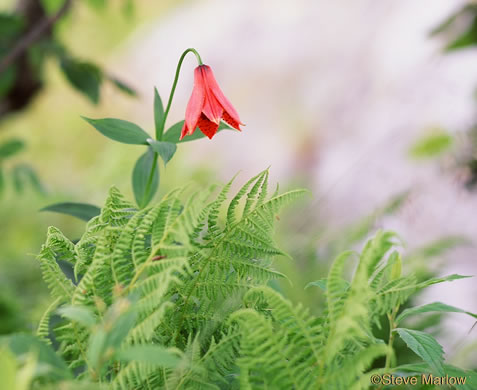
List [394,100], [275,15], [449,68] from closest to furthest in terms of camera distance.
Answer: [449,68], [394,100], [275,15]

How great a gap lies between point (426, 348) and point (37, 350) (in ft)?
0.69

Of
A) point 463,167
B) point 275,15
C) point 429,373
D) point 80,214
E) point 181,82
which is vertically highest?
point 275,15

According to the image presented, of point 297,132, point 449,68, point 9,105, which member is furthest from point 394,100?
point 9,105

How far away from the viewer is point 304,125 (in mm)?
2568

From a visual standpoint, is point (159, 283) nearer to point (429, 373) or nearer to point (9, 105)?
point (429, 373)

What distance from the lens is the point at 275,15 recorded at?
9.86 ft

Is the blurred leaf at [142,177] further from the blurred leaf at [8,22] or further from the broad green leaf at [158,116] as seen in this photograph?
the blurred leaf at [8,22]

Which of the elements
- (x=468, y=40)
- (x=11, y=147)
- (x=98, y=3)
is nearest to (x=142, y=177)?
(x=11, y=147)

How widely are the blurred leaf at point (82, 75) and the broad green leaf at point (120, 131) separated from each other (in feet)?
1.49

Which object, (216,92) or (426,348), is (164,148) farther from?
(426,348)

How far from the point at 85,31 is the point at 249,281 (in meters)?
3.29

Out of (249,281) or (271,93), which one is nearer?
(249,281)

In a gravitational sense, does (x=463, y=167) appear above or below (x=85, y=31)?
below

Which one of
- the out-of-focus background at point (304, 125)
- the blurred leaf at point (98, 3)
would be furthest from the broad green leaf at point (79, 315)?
the blurred leaf at point (98, 3)
